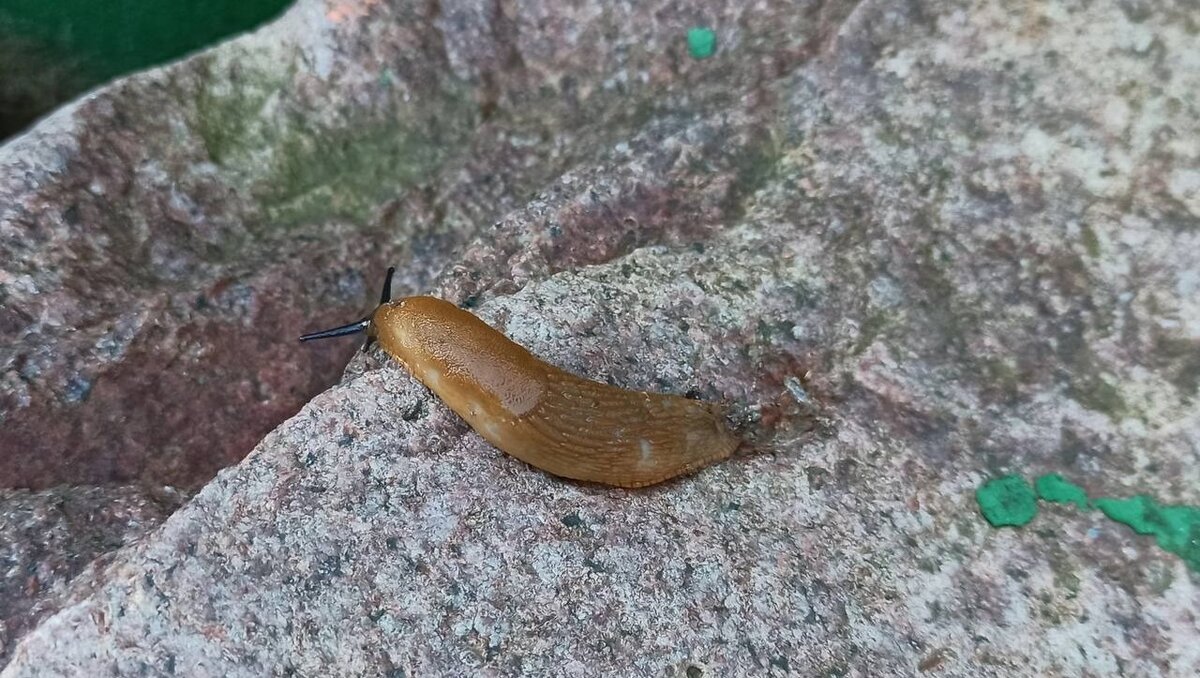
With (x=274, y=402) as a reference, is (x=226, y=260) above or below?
above

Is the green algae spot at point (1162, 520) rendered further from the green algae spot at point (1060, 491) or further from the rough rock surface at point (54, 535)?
the rough rock surface at point (54, 535)

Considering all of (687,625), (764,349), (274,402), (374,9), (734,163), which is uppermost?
(374,9)

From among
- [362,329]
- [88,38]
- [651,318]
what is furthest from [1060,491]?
[88,38]

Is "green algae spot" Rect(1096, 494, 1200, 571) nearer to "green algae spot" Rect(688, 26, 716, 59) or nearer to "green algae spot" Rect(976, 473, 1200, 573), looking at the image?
"green algae spot" Rect(976, 473, 1200, 573)

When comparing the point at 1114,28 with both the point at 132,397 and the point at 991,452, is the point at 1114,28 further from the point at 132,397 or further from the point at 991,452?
the point at 132,397

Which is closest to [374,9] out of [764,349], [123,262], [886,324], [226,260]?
[226,260]

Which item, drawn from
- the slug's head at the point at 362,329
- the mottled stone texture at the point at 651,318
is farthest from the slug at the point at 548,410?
the slug's head at the point at 362,329
